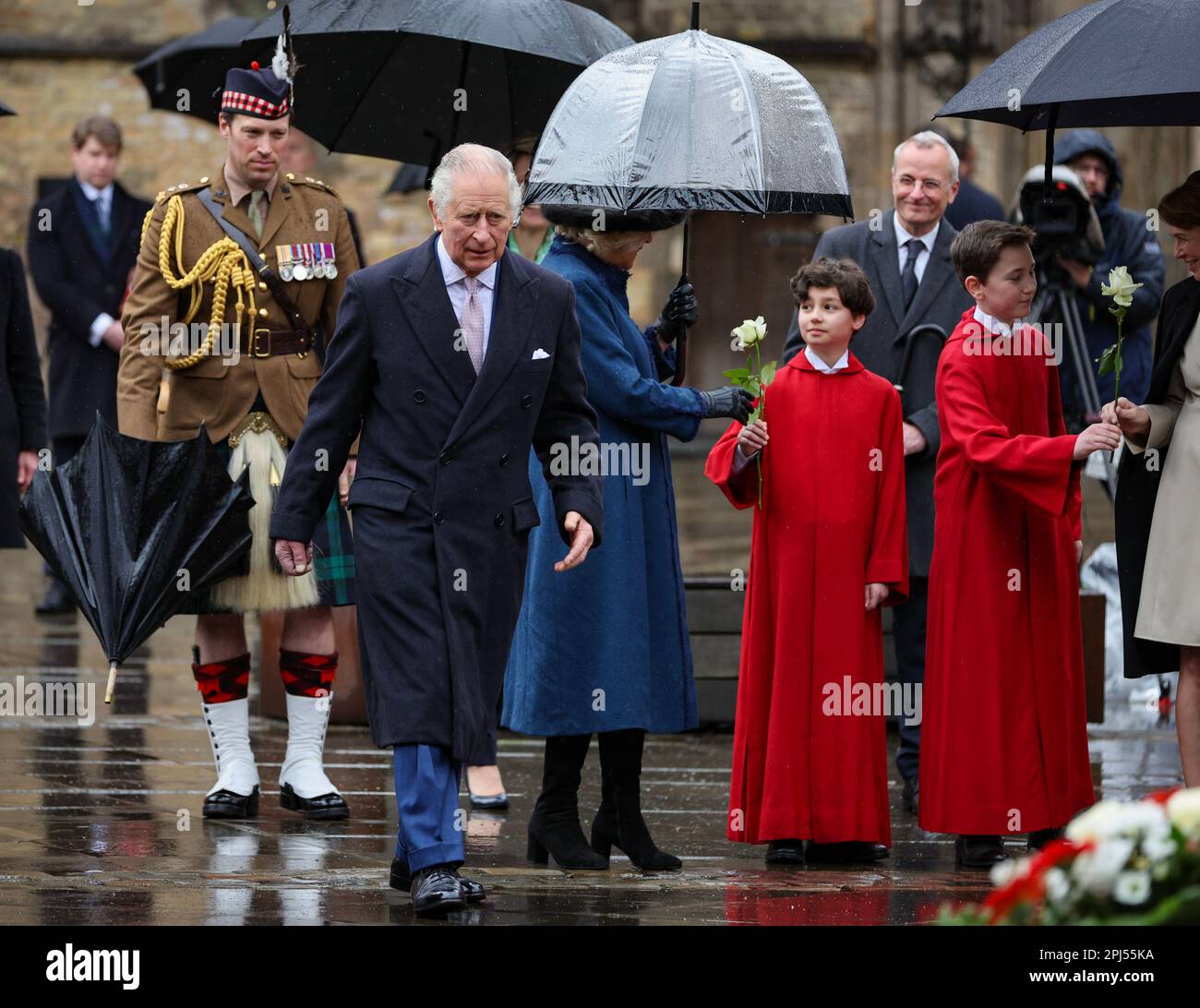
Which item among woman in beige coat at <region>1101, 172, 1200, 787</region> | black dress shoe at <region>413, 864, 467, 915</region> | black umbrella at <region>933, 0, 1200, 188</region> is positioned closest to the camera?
black dress shoe at <region>413, 864, 467, 915</region>

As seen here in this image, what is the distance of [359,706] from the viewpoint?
30.4ft

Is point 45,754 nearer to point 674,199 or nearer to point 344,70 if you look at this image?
point 344,70

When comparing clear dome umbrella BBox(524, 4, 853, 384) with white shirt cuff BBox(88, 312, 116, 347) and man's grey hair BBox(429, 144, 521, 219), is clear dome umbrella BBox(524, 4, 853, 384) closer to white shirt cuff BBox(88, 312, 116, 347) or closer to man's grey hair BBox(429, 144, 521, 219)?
man's grey hair BBox(429, 144, 521, 219)

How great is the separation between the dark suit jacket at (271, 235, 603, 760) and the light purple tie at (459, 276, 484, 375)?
0.06 m

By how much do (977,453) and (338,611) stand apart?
3.55 metres

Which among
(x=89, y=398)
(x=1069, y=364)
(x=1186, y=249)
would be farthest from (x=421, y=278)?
(x=89, y=398)

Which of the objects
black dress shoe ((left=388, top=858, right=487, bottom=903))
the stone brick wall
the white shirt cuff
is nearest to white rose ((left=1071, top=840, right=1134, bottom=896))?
black dress shoe ((left=388, top=858, right=487, bottom=903))

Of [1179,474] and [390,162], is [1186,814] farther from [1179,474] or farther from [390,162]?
[390,162]

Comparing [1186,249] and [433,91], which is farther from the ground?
[433,91]

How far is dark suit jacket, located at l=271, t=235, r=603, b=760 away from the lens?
5.67m

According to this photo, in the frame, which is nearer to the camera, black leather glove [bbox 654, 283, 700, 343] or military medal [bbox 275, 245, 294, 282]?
black leather glove [bbox 654, 283, 700, 343]

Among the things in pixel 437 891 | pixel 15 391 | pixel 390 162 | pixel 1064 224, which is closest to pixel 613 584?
pixel 437 891

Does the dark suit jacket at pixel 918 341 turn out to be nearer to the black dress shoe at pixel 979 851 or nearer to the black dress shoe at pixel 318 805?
the black dress shoe at pixel 979 851

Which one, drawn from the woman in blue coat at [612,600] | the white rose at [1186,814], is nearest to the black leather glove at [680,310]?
the woman in blue coat at [612,600]
